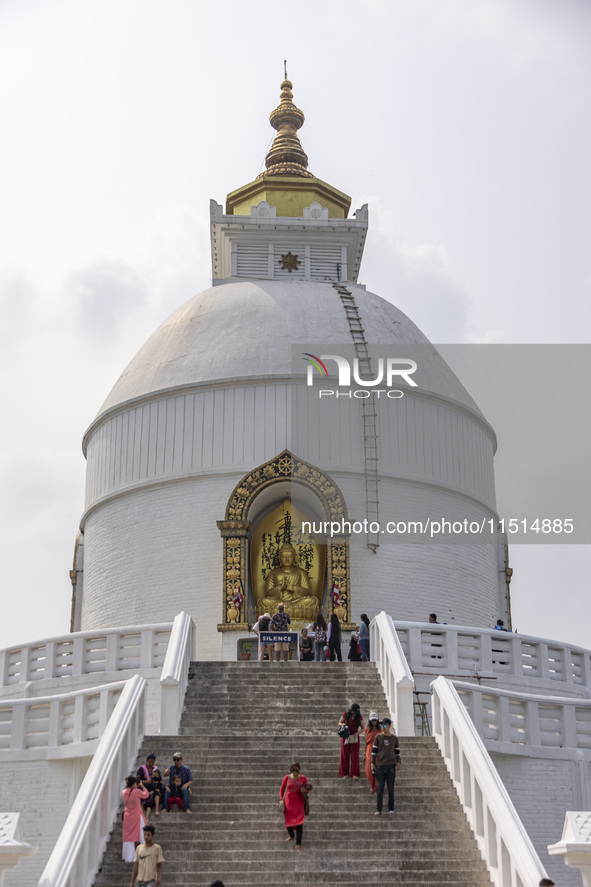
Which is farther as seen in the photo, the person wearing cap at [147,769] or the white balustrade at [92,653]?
the white balustrade at [92,653]

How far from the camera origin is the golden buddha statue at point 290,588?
26562mm

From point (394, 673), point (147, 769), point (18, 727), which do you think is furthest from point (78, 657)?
point (147, 769)

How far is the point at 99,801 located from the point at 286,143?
28.0 meters

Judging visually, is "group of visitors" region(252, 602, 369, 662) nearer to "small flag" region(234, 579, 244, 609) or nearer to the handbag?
"small flag" region(234, 579, 244, 609)

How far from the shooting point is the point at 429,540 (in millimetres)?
27641

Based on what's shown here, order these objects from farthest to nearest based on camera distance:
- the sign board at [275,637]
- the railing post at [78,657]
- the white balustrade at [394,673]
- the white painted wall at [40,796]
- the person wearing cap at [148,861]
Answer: the sign board at [275,637], the railing post at [78,657], the white balustrade at [394,673], the white painted wall at [40,796], the person wearing cap at [148,861]

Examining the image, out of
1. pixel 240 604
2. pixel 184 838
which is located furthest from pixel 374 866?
pixel 240 604

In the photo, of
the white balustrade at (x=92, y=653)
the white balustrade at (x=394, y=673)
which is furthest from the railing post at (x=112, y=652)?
the white balustrade at (x=394, y=673)

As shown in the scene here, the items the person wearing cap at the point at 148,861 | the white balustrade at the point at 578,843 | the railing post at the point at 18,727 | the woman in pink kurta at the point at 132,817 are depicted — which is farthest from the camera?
the railing post at the point at 18,727

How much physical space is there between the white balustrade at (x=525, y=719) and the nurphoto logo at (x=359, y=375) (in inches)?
454

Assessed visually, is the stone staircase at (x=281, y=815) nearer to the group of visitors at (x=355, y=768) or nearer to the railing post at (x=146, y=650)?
the group of visitors at (x=355, y=768)

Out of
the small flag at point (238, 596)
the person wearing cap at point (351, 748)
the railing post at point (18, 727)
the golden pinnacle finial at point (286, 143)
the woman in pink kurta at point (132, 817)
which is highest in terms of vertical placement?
the golden pinnacle finial at point (286, 143)

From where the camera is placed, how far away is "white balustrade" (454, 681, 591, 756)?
17688mm

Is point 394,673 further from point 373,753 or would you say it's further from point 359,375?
point 359,375
